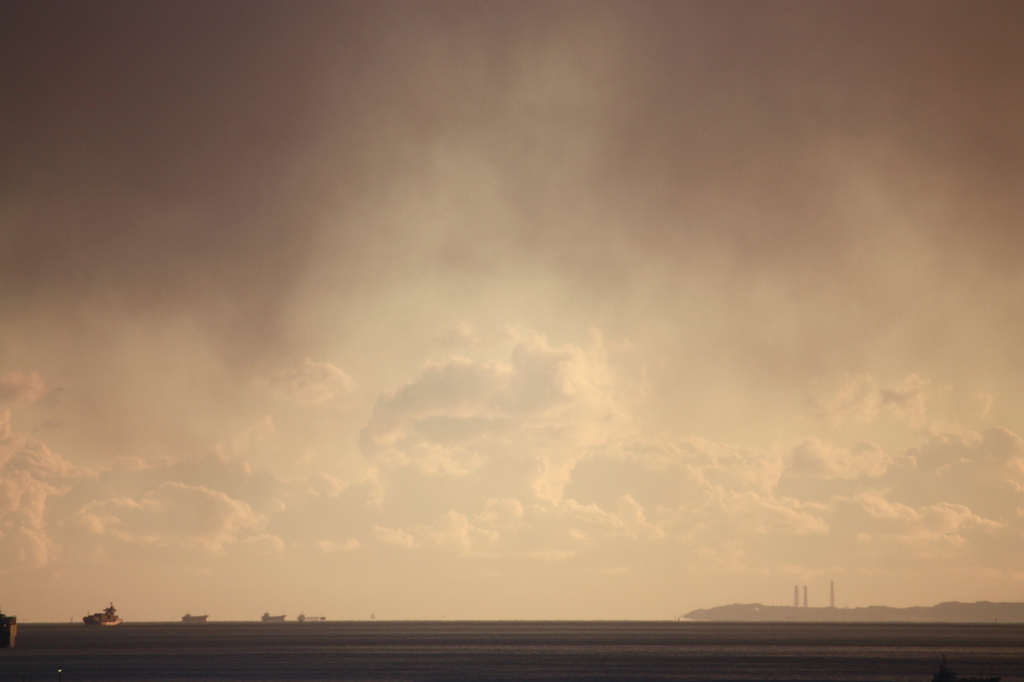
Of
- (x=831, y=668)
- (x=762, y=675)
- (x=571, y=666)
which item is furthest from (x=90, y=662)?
(x=831, y=668)

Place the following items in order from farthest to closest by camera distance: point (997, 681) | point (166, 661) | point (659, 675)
Result: point (166, 661) → point (659, 675) → point (997, 681)

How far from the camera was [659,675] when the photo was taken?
525ft

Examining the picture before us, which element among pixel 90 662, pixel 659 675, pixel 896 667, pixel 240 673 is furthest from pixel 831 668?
pixel 90 662

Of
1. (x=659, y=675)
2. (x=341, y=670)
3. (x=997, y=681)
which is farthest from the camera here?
(x=341, y=670)

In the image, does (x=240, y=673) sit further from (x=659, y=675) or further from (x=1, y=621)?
(x=659, y=675)

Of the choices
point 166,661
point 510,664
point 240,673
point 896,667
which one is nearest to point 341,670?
point 240,673

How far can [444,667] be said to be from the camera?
592 feet

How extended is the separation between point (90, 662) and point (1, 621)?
31481mm

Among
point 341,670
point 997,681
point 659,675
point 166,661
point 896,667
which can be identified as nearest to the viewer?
point 997,681

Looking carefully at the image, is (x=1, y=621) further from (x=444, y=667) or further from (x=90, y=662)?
(x=444, y=667)

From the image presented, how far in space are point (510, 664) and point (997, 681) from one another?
88.5 meters

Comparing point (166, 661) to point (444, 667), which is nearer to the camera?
point (444, 667)

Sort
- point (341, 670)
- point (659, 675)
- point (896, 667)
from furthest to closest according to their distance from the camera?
point (896, 667) < point (341, 670) < point (659, 675)

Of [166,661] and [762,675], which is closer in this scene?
[762,675]
